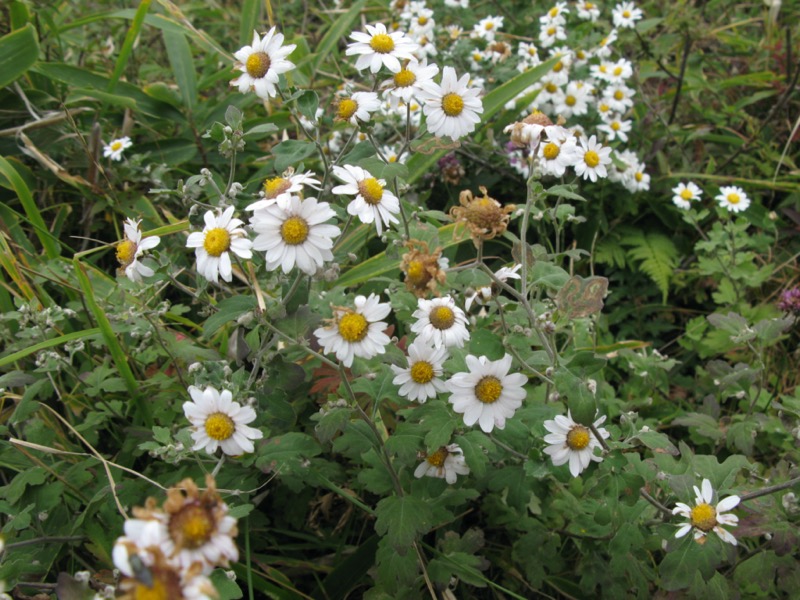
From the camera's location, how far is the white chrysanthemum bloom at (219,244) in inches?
52.3

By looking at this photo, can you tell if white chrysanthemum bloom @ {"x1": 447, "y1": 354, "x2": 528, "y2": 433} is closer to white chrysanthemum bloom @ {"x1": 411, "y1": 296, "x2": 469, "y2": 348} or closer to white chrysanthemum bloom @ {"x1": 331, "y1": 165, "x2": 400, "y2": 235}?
white chrysanthemum bloom @ {"x1": 411, "y1": 296, "x2": 469, "y2": 348}

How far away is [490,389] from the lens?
4.75ft

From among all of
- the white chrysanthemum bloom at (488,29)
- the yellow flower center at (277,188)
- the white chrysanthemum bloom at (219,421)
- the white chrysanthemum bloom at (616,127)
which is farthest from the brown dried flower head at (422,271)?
the white chrysanthemum bloom at (488,29)

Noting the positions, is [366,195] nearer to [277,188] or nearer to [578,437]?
[277,188]

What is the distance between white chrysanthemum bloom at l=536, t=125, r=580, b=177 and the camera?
1.60 metres

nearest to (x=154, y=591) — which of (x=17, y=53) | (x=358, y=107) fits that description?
(x=358, y=107)

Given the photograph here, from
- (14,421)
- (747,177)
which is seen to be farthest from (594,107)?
(14,421)

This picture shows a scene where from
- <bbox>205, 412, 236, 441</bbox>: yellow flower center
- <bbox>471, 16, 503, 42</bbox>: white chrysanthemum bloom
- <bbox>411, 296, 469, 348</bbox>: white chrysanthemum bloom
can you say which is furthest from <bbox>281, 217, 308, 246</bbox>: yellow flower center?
<bbox>471, 16, 503, 42</bbox>: white chrysanthemum bloom

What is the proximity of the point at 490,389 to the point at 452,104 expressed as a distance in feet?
2.25

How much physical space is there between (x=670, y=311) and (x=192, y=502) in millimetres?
2577

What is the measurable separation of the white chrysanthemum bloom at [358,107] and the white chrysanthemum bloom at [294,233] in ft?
1.16

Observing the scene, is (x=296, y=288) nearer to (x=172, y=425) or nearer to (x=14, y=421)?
(x=172, y=425)

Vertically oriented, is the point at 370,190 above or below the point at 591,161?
above

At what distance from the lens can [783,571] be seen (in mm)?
1610
